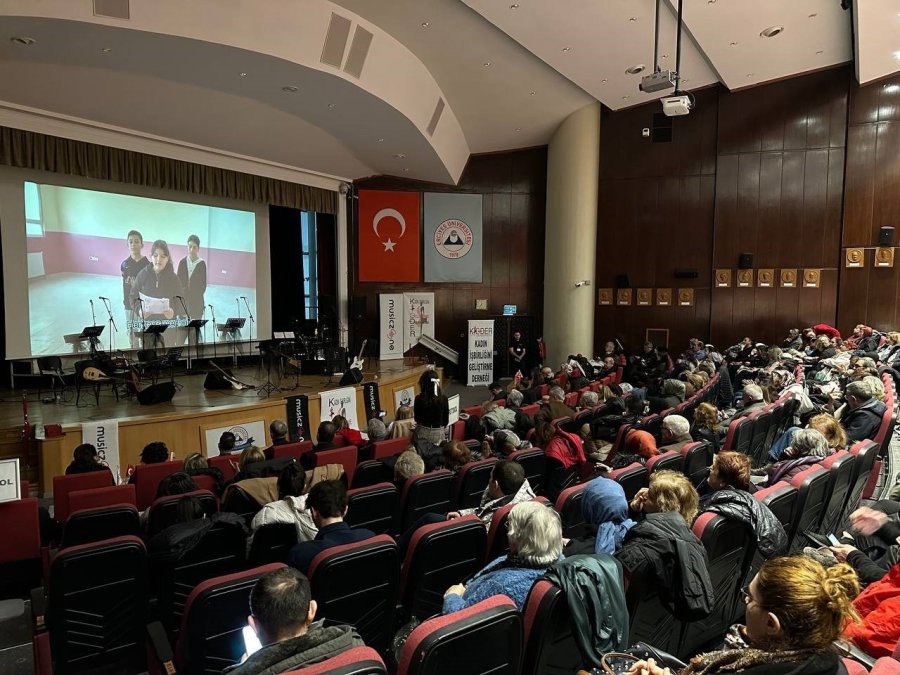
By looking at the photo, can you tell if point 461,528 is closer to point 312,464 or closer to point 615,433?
point 312,464

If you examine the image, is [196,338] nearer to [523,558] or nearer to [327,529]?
[327,529]

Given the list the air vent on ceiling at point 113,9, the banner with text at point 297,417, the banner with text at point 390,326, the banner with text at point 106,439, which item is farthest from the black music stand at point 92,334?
the banner with text at point 390,326

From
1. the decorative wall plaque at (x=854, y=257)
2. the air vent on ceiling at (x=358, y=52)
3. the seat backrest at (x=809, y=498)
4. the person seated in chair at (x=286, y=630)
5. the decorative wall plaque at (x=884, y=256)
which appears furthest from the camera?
the decorative wall plaque at (x=854, y=257)

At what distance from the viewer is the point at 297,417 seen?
8633mm

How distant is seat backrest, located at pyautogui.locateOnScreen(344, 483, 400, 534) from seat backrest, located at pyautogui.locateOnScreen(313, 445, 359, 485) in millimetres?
1291

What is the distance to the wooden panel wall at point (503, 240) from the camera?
15.3 meters

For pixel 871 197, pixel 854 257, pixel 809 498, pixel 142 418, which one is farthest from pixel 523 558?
pixel 871 197

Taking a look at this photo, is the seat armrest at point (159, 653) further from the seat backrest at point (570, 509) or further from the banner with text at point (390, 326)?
the banner with text at point (390, 326)

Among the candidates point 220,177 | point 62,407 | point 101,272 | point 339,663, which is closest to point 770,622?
point 339,663

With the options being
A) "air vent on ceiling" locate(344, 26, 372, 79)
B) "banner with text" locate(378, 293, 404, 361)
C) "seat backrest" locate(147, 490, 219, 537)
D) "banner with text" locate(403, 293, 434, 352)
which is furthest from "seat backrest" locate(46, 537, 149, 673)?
"banner with text" locate(403, 293, 434, 352)

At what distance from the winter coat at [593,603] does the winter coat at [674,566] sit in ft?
0.63

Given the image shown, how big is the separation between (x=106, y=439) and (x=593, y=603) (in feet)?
22.2

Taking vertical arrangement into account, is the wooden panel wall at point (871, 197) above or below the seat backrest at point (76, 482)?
above

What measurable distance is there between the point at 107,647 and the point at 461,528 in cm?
163
